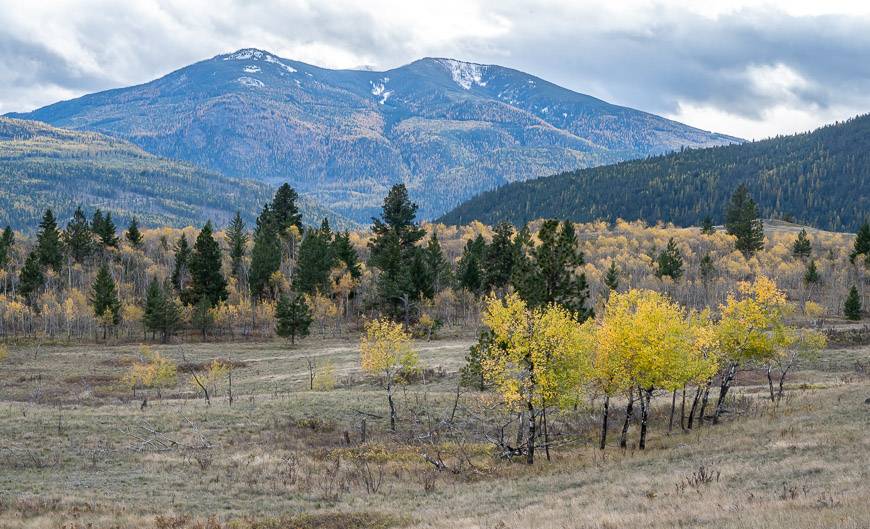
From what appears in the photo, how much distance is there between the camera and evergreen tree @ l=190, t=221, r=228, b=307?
118 m

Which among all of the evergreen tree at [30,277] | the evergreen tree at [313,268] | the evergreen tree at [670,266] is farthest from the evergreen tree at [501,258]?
the evergreen tree at [30,277]

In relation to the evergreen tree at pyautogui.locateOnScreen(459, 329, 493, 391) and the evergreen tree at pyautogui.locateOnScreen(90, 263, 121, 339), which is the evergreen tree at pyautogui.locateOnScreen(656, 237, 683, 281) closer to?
the evergreen tree at pyautogui.locateOnScreen(459, 329, 493, 391)

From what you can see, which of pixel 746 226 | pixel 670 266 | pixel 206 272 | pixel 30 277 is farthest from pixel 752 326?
pixel 746 226

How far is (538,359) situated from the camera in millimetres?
36969

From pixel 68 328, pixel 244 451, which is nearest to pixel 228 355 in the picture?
pixel 68 328

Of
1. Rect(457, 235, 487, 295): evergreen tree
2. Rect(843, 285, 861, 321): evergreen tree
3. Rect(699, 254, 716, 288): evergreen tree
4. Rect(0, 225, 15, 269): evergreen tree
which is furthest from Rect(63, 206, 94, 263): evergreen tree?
Rect(843, 285, 861, 321): evergreen tree

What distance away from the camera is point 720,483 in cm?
2502

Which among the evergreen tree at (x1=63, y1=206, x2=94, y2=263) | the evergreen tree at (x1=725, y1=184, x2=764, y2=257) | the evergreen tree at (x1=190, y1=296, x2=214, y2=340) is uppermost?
the evergreen tree at (x1=725, y1=184, x2=764, y2=257)

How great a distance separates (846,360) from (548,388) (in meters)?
47.3

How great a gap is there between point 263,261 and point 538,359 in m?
95.3

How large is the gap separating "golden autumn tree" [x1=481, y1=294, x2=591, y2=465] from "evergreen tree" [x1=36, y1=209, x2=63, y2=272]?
125 m

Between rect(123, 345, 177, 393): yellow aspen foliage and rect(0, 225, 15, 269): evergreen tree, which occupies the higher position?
rect(0, 225, 15, 269): evergreen tree

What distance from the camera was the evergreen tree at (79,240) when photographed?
142 metres

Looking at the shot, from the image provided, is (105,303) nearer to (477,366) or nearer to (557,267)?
(477,366)
